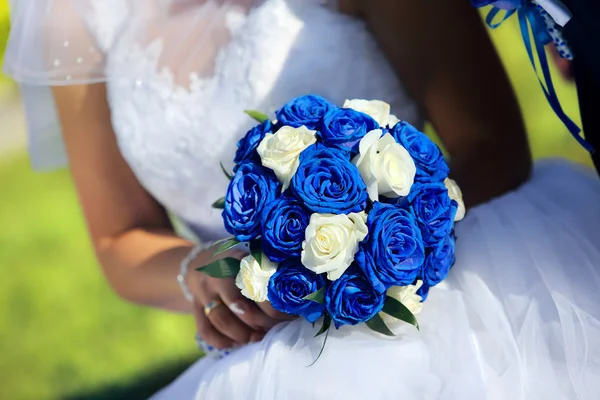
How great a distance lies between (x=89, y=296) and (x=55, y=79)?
1.18ft

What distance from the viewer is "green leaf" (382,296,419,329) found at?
21.8 inches

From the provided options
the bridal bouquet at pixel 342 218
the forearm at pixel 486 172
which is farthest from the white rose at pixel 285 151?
the forearm at pixel 486 172

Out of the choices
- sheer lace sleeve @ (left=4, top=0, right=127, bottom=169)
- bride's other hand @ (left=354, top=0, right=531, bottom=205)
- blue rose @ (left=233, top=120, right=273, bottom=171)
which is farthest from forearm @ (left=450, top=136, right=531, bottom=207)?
sheer lace sleeve @ (left=4, top=0, right=127, bottom=169)

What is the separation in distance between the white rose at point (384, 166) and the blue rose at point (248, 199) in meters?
0.09

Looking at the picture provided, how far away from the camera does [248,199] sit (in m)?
0.54

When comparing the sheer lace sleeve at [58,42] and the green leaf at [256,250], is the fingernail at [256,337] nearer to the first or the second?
the green leaf at [256,250]

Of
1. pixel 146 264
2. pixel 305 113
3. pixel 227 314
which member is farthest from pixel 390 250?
pixel 146 264

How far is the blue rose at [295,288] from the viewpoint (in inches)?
20.9

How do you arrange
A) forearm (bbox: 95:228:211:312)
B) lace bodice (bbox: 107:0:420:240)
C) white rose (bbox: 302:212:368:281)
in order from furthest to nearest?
forearm (bbox: 95:228:211:312) < lace bodice (bbox: 107:0:420:240) < white rose (bbox: 302:212:368:281)

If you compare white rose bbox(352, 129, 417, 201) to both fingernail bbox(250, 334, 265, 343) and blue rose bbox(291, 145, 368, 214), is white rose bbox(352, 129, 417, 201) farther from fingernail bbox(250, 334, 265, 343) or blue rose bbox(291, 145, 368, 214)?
fingernail bbox(250, 334, 265, 343)

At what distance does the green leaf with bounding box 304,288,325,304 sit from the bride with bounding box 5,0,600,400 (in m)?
0.06

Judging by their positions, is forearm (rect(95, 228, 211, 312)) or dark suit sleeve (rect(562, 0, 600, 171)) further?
forearm (rect(95, 228, 211, 312))

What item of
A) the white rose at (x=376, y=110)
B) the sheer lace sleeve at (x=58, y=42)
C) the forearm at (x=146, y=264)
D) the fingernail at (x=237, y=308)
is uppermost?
the white rose at (x=376, y=110)

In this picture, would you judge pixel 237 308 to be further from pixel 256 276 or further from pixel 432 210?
pixel 432 210
